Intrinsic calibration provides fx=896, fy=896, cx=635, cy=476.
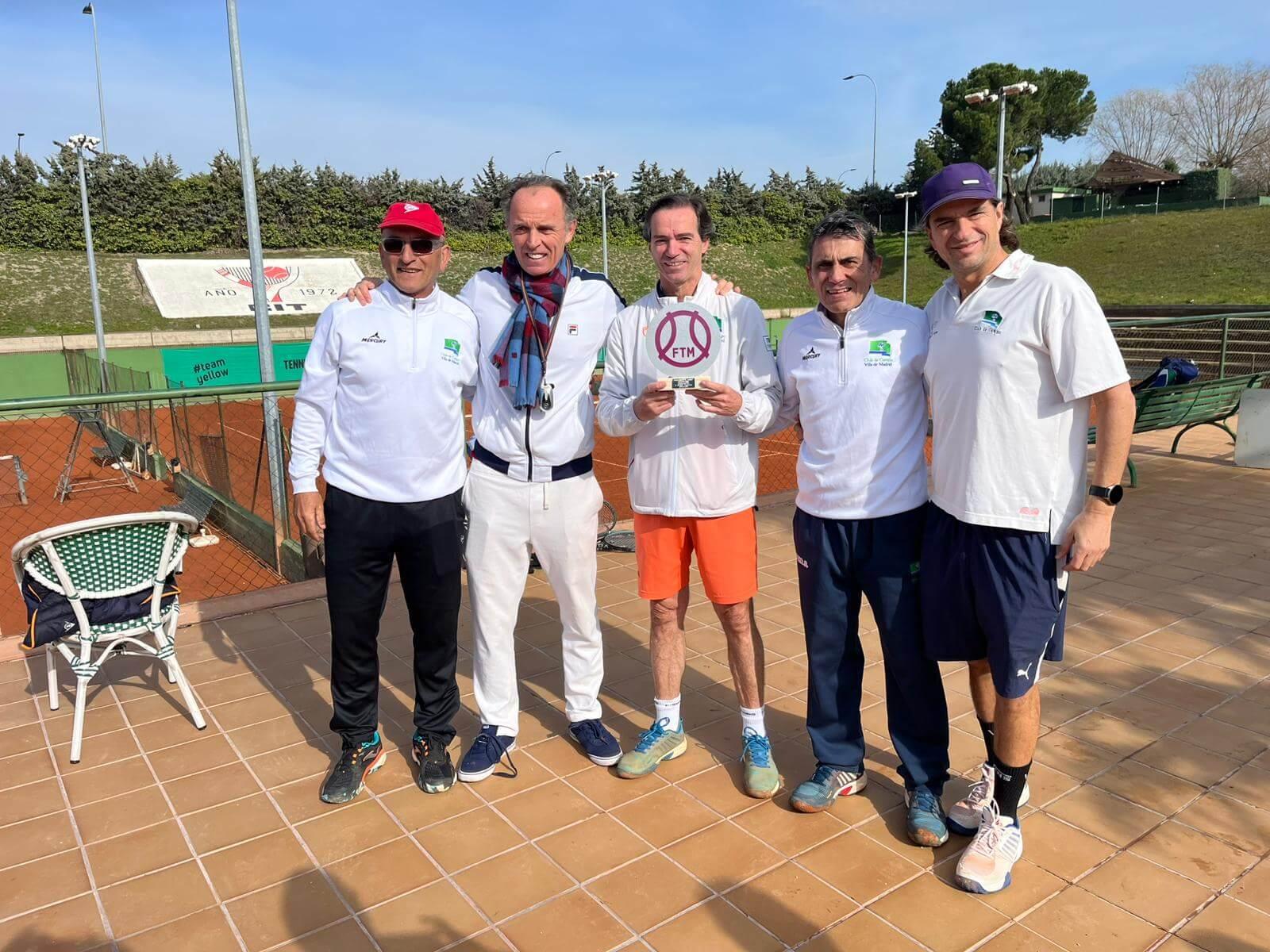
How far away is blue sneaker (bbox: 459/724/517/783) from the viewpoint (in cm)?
336

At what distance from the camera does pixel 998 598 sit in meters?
2.58

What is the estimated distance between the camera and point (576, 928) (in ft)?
8.38

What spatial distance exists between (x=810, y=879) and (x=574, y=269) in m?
2.29

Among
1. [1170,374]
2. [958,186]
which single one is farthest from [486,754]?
[1170,374]

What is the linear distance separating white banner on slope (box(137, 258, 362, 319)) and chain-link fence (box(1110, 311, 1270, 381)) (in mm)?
23955

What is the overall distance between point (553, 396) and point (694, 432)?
0.53 m

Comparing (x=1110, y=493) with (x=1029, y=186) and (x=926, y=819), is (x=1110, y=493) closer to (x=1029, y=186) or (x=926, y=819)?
(x=926, y=819)

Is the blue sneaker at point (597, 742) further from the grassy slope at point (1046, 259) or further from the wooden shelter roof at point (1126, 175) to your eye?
the wooden shelter roof at point (1126, 175)

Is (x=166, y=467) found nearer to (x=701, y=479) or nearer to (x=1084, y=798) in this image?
(x=701, y=479)

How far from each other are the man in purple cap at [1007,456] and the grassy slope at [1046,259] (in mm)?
26664

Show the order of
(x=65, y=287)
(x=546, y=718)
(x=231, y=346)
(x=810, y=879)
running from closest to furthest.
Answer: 1. (x=810, y=879)
2. (x=546, y=718)
3. (x=231, y=346)
4. (x=65, y=287)

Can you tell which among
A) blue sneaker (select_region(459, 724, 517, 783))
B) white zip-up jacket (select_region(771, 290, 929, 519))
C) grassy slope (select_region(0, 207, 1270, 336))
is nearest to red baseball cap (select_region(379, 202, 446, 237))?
white zip-up jacket (select_region(771, 290, 929, 519))

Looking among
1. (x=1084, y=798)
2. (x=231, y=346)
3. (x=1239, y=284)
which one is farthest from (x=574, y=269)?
(x=1239, y=284)

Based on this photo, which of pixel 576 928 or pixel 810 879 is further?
pixel 810 879
